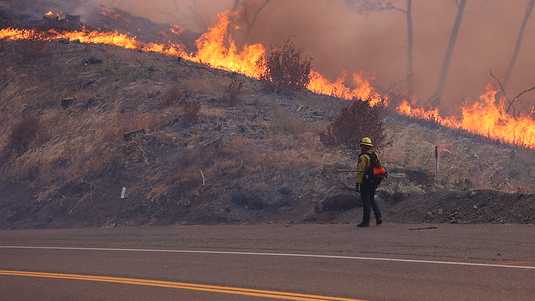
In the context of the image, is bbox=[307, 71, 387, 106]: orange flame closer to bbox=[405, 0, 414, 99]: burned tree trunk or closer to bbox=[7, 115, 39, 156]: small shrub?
bbox=[405, 0, 414, 99]: burned tree trunk

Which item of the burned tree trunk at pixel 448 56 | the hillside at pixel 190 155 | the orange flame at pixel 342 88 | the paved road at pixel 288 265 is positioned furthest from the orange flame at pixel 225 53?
the paved road at pixel 288 265

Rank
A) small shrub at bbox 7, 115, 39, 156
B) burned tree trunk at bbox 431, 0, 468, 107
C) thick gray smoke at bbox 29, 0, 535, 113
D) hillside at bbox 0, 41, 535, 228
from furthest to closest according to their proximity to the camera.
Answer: burned tree trunk at bbox 431, 0, 468, 107 < thick gray smoke at bbox 29, 0, 535, 113 < small shrub at bbox 7, 115, 39, 156 < hillside at bbox 0, 41, 535, 228

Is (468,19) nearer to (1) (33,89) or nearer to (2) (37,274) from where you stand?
(1) (33,89)

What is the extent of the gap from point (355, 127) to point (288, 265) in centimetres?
1196

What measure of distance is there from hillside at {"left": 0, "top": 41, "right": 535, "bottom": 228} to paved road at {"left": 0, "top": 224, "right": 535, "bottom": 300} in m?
2.78

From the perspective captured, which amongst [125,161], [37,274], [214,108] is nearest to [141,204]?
[125,161]

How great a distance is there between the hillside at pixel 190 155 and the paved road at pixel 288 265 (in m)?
2.78

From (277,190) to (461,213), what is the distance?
5658 mm

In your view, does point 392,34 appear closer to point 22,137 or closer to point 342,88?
point 342,88

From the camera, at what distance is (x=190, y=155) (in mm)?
21922

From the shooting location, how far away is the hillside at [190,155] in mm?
18000

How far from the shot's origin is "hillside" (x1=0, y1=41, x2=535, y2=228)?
18000 millimetres

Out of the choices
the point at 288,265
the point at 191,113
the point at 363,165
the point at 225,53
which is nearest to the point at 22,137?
the point at 191,113

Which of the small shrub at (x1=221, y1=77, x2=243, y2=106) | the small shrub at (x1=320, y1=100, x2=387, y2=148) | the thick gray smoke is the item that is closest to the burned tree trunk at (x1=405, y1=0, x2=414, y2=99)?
the thick gray smoke
